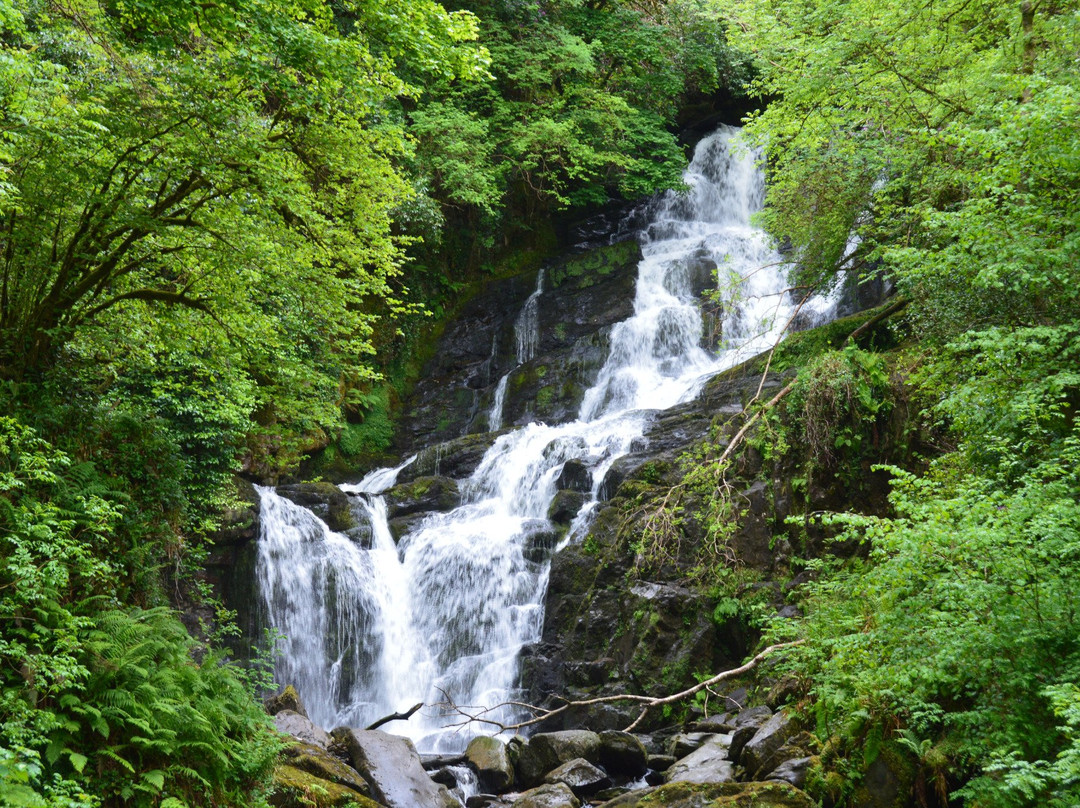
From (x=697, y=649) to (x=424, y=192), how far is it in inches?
526

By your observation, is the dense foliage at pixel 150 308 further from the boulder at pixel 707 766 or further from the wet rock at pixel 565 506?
the wet rock at pixel 565 506

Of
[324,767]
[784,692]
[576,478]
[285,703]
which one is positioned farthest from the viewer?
[576,478]

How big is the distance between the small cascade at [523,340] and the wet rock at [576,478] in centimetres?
560

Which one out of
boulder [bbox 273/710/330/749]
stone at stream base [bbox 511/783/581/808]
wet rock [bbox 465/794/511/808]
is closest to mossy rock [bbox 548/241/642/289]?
boulder [bbox 273/710/330/749]

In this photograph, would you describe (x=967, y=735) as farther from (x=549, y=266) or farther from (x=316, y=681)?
(x=549, y=266)

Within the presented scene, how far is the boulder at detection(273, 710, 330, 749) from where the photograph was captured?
918cm

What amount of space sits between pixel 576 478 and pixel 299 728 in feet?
24.1

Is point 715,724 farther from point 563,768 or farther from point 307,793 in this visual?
point 307,793

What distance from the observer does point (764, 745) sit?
7062mm

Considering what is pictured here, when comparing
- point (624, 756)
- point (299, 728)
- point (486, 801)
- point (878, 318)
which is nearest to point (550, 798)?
point (486, 801)

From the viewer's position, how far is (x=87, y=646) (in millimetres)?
6066

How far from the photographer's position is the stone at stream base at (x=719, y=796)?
612 cm

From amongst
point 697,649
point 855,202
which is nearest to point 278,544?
point 697,649

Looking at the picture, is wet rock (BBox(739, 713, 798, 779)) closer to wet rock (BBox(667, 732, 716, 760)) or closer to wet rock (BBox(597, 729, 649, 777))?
wet rock (BBox(667, 732, 716, 760))
